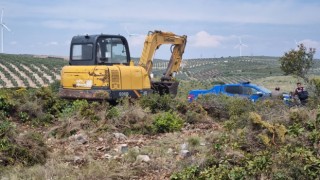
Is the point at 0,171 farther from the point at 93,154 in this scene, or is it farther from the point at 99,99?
the point at 99,99

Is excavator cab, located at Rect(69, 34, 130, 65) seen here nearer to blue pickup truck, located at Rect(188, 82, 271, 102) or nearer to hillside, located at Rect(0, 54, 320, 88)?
blue pickup truck, located at Rect(188, 82, 271, 102)

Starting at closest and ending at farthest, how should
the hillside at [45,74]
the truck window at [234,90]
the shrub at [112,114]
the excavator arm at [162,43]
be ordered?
the shrub at [112,114], the excavator arm at [162,43], the truck window at [234,90], the hillside at [45,74]

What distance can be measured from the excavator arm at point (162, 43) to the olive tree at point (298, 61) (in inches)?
443

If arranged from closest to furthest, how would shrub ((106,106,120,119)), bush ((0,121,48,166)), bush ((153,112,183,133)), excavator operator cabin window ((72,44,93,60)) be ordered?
bush ((0,121,48,166))
bush ((153,112,183,133))
shrub ((106,106,120,119))
excavator operator cabin window ((72,44,93,60))

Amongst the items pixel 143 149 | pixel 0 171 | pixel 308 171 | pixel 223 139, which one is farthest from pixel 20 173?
pixel 308 171

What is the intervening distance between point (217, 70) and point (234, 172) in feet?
232

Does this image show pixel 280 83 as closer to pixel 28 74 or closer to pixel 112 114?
pixel 28 74

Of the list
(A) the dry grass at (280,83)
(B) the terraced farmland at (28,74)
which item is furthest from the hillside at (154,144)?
(B) the terraced farmland at (28,74)

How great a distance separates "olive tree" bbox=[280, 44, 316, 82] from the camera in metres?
28.2

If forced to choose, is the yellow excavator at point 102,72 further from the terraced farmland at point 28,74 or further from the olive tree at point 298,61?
the terraced farmland at point 28,74

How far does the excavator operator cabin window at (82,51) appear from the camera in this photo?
50.9 ft

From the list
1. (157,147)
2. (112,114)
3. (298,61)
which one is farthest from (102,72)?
(298,61)

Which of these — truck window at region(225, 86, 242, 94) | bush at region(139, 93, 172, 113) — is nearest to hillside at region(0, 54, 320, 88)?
truck window at region(225, 86, 242, 94)

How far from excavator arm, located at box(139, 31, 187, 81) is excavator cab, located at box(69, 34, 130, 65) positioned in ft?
4.51
